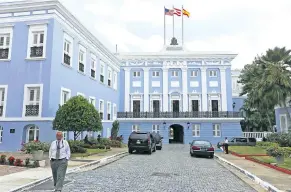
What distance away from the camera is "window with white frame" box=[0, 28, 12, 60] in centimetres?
1957

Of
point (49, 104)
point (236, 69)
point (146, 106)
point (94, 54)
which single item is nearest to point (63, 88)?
point (49, 104)

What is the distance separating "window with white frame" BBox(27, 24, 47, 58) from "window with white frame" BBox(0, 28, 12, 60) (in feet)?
5.40

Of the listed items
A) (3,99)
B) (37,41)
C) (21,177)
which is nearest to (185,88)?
(37,41)

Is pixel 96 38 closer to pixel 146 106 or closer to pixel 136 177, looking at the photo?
pixel 146 106

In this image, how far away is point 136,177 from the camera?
34.5ft

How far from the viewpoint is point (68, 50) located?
21.5m

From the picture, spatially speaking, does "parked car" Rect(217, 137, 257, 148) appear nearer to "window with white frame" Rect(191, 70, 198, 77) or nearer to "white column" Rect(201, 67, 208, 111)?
"white column" Rect(201, 67, 208, 111)

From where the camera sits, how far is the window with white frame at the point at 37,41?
18969 mm

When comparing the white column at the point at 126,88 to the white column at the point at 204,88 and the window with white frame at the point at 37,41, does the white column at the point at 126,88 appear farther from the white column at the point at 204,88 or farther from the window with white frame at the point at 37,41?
the window with white frame at the point at 37,41

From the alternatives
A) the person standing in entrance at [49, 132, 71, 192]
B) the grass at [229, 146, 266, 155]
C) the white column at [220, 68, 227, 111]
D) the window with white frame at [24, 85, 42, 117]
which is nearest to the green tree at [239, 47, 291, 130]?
the white column at [220, 68, 227, 111]

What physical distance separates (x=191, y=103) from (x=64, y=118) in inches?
939

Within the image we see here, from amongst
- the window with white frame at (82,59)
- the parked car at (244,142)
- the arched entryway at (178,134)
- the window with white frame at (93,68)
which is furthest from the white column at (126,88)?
the window with white frame at (82,59)

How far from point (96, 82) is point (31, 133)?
941 cm

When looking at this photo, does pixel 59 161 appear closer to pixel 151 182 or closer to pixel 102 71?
pixel 151 182
